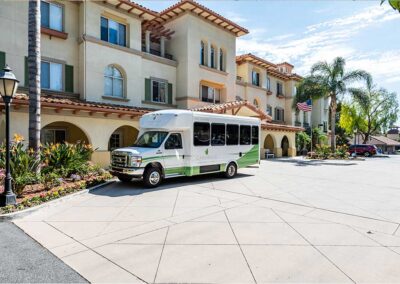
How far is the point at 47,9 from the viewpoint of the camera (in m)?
15.1

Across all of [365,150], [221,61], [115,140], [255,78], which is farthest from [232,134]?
[365,150]

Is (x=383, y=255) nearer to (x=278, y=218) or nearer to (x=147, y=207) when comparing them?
(x=278, y=218)

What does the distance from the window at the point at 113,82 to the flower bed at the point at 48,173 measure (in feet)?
21.3

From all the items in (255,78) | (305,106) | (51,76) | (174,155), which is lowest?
(174,155)

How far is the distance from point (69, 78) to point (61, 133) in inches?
140

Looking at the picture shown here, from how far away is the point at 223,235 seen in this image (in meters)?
5.53

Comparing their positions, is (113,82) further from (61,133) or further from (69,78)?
(61,133)

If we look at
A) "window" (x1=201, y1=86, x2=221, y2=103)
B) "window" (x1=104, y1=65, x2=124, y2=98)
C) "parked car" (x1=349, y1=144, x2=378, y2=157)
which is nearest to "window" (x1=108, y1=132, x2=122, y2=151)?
"window" (x1=104, y1=65, x2=124, y2=98)

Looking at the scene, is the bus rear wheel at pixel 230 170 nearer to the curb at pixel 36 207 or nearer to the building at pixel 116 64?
the curb at pixel 36 207

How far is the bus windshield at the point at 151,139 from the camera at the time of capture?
35.6ft

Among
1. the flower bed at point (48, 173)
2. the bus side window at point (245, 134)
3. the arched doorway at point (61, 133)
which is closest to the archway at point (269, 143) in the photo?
the bus side window at point (245, 134)

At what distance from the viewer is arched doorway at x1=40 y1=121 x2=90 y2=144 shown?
53.5 feet

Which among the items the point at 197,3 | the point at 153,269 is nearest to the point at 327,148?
the point at 197,3

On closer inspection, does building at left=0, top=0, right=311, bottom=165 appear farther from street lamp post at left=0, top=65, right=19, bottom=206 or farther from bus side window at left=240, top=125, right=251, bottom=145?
bus side window at left=240, top=125, right=251, bottom=145
